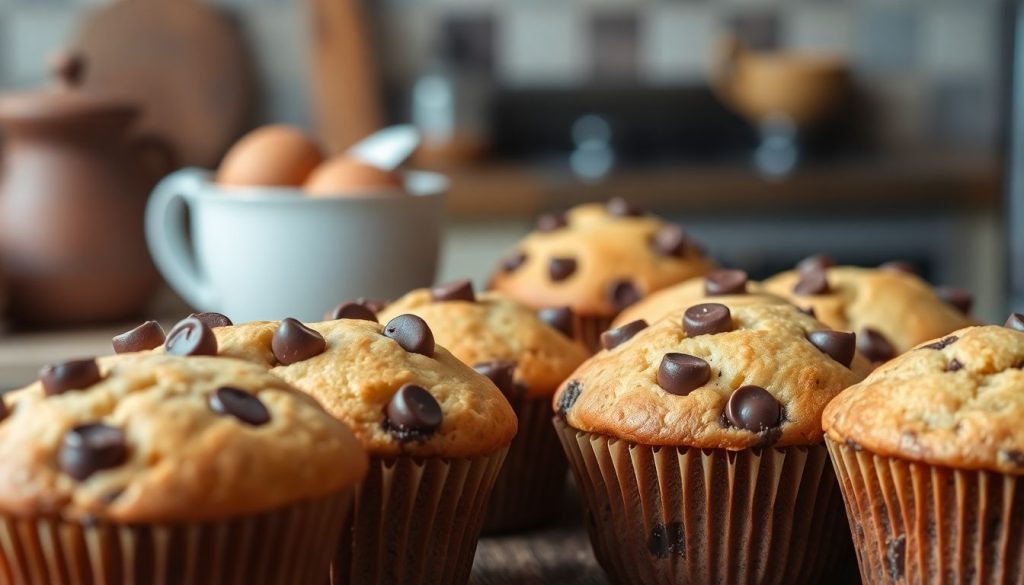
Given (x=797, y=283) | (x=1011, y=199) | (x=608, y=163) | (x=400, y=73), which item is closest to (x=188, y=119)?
(x=400, y=73)

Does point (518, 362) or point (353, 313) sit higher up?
point (353, 313)

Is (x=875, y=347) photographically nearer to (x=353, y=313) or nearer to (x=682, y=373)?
(x=682, y=373)

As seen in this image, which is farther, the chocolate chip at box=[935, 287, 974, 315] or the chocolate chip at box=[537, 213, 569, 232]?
the chocolate chip at box=[537, 213, 569, 232]

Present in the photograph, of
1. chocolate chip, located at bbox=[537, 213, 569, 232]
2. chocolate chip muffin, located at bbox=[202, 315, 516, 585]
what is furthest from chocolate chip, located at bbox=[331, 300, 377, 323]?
chocolate chip, located at bbox=[537, 213, 569, 232]

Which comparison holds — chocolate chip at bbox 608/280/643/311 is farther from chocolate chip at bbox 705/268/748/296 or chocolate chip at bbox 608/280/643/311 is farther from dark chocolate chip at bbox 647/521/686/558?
→ dark chocolate chip at bbox 647/521/686/558

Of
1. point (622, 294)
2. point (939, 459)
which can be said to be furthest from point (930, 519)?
point (622, 294)

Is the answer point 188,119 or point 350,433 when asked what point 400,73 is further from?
point 350,433
